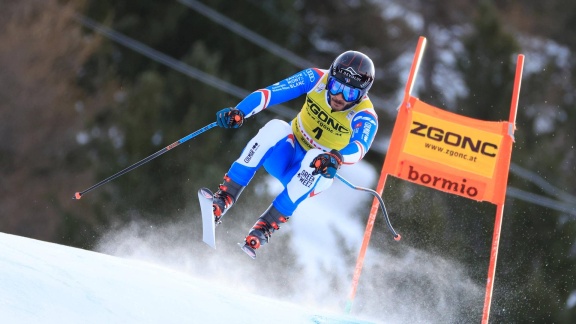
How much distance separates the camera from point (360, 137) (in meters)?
7.33

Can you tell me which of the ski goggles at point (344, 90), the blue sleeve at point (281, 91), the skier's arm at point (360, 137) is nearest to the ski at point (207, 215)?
the blue sleeve at point (281, 91)

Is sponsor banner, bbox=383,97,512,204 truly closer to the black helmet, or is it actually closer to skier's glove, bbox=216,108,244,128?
the black helmet

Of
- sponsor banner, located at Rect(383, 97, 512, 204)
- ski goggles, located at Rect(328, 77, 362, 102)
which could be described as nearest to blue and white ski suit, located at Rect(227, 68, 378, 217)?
ski goggles, located at Rect(328, 77, 362, 102)

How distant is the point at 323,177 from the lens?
7543mm

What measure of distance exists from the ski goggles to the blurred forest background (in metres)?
4.78

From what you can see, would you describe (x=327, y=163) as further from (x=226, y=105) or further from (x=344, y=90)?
(x=226, y=105)

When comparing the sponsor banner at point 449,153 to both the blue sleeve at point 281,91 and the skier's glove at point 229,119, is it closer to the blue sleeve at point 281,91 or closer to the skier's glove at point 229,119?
the blue sleeve at point 281,91

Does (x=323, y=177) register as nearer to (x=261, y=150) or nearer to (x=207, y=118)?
(x=261, y=150)

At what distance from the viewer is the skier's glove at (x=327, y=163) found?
6988 millimetres

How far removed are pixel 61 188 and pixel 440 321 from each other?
14.0 m

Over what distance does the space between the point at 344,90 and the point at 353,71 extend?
16 centimetres

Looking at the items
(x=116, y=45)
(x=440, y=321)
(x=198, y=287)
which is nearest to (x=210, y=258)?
(x=440, y=321)

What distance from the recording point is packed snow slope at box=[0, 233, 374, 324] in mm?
5129

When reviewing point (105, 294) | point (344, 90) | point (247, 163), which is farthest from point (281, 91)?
point (105, 294)
